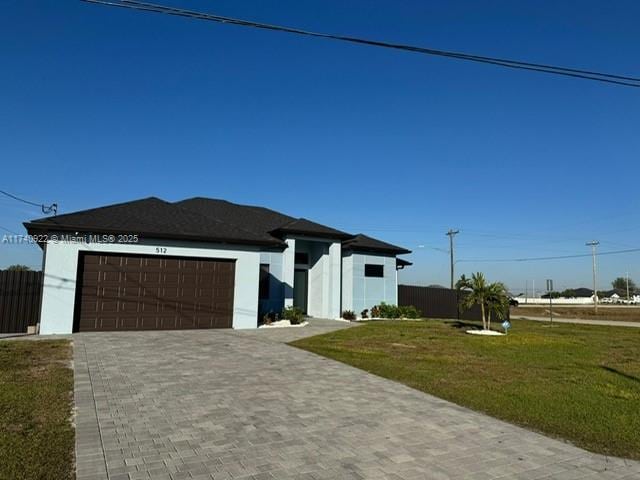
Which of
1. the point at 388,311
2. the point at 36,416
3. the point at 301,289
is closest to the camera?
the point at 36,416

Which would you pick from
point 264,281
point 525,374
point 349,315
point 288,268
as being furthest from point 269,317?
point 525,374

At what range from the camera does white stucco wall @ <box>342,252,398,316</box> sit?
24.2 metres

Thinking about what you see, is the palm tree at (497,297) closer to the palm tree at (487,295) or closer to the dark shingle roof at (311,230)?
the palm tree at (487,295)

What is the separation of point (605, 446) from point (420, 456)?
2.26 meters

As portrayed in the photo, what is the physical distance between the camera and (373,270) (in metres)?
25.1

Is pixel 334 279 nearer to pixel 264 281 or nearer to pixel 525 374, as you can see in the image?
pixel 264 281

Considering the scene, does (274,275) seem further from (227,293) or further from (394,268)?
(394,268)

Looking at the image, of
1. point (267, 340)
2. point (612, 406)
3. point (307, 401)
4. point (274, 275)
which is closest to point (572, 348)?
point (612, 406)

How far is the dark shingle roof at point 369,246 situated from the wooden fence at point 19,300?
14385mm

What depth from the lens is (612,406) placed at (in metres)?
6.71

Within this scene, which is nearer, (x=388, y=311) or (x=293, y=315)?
(x=293, y=315)

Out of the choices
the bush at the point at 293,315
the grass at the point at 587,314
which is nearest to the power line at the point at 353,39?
the bush at the point at 293,315

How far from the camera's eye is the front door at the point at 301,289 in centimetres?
2338

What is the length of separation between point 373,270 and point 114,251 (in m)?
14.6
